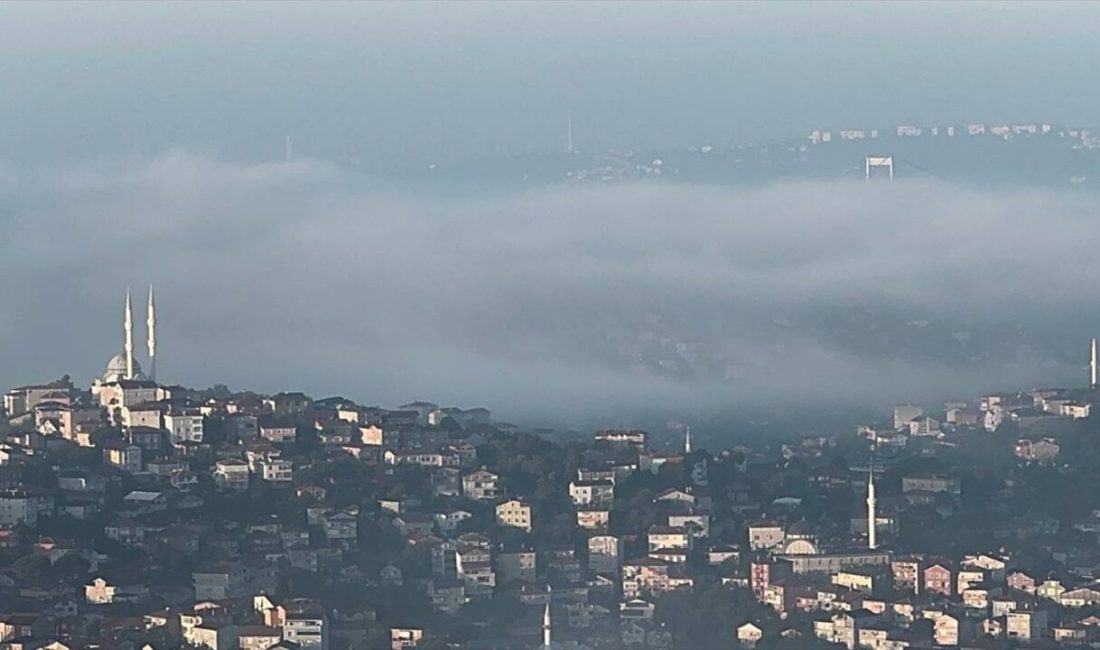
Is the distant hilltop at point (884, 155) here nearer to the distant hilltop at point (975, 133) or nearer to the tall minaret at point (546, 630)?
the distant hilltop at point (975, 133)

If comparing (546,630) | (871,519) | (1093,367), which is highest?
(1093,367)

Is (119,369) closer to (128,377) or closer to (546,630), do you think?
(128,377)

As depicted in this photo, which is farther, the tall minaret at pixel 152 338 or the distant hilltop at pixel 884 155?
the distant hilltop at pixel 884 155

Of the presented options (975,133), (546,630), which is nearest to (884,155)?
(975,133)

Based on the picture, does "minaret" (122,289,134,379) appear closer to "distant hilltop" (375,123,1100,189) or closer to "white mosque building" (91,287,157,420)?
"white mosque building" (91,287,157,420)

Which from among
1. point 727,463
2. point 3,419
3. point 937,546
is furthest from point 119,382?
point 937,546

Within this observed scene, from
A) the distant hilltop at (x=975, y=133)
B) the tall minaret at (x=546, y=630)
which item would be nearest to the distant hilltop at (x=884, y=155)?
the distant hilltop at (x=975, y=133)

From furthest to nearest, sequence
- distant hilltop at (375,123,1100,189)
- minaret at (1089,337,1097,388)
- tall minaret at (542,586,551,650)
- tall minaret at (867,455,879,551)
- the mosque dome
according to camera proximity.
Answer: distant hilltop at (375,123,1100,189), minaret at (1089,337,1097,388), the mosque dome, tall minaret at (867,455,879,551), tall minaret at (542,586,551,650)

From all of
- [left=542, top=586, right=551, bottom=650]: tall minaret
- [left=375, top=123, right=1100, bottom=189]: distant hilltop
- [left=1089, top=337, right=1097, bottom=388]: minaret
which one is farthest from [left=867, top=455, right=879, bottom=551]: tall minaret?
[left=375, top=123, right=1100, bottom=189]: distant hilltop
